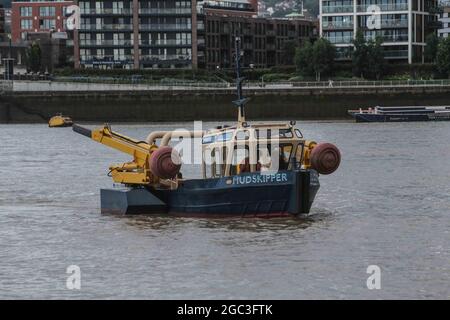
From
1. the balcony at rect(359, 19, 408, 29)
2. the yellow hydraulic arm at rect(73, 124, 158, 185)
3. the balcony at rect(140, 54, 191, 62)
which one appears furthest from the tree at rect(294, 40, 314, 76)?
the yellow hydraulic arm at rect(73, 124, 158, 185)

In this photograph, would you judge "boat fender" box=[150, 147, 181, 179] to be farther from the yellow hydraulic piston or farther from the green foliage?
the green foliage

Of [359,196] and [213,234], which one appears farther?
[359,196]

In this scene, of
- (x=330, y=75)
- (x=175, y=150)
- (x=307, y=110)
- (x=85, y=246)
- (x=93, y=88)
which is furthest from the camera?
(x=330, y=75)

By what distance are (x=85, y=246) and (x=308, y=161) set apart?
9.91 metres

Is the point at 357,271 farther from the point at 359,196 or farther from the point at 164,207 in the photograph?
the point at 359,196

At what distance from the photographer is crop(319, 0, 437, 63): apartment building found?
179 m

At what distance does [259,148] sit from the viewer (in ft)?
147

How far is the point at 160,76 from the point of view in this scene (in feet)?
591

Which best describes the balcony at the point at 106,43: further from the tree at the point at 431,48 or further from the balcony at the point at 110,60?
the tree at the point at 431,48

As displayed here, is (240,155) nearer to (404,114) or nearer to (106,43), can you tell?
(404,114)
